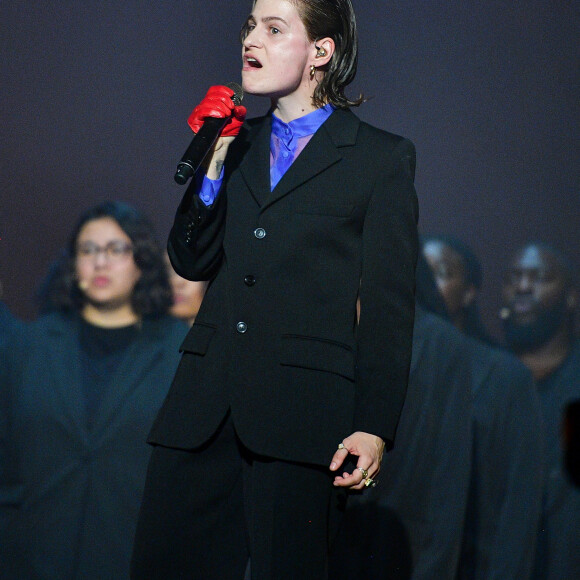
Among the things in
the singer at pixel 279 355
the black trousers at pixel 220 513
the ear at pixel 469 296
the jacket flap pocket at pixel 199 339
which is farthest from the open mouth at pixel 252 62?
the ear at pixel 469 296

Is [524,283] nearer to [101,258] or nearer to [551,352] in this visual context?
[551,352]

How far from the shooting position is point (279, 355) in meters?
1.40

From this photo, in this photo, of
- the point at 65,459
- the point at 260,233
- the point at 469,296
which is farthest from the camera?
the point at 469,296

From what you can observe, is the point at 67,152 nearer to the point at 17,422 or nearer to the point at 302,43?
the point at 17,422

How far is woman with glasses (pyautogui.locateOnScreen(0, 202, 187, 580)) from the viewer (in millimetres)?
2811

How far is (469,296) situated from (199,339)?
1.81 meters

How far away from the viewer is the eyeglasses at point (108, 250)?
2.99 metres

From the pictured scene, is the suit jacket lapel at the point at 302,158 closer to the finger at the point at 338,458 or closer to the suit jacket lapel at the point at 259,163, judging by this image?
the suit jacket lapel at the point at 259,163

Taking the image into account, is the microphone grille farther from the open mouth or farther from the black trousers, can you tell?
the black trousers

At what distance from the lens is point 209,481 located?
1419 mm

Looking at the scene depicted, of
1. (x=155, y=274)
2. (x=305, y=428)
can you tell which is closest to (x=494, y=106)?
(x=155, y=274)

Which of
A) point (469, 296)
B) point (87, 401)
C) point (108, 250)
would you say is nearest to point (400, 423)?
point (469, 296)

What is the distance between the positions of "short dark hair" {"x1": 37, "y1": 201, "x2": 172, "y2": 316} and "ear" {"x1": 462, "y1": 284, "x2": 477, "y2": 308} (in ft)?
3.51

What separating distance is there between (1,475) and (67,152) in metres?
1.12
